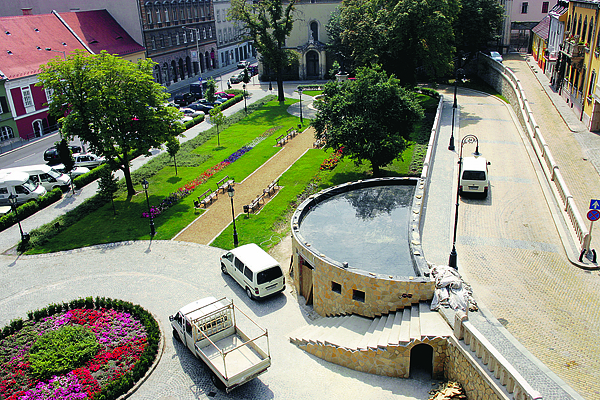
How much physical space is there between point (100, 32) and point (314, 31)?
3237cm

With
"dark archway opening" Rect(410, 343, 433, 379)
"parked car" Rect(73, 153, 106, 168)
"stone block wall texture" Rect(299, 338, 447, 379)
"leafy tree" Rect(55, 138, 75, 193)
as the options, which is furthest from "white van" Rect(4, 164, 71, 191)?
"dark archway opening" Rect(410, 343, 433, 379)

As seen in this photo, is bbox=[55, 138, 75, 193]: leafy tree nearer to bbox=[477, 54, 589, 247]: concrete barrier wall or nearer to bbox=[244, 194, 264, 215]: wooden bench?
bbox=[244, 194, 264, 215]: wooden bench

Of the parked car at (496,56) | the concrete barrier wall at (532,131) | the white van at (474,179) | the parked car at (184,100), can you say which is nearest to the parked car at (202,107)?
the parked car at (184,100)

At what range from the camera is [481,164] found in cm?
2816

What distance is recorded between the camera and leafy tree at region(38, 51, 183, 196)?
3228cm

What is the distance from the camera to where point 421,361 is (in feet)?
58.2

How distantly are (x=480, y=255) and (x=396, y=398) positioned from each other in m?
8.12

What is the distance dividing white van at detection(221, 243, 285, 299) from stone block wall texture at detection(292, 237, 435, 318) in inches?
80.8

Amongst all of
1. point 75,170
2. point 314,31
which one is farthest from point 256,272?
point 314,31

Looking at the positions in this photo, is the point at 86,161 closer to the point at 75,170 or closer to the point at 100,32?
the point at 75,170

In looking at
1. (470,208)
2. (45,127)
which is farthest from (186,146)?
(470,208)

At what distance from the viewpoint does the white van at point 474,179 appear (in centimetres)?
2728

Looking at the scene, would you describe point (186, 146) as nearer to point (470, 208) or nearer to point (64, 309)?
point (64, 309)

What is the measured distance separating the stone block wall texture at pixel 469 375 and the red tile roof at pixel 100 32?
60470 millimetres
